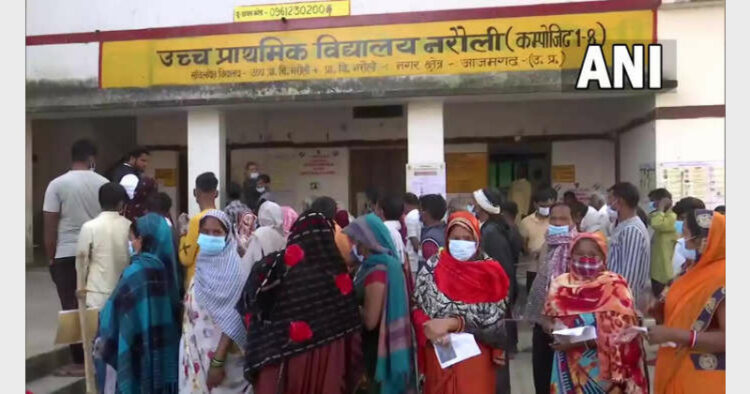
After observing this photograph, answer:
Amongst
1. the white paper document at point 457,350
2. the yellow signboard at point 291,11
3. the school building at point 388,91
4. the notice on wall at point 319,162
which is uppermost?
the yellow signboard at point 291,11

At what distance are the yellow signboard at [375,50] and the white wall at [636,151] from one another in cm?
114

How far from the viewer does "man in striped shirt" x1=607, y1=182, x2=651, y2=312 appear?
469 centimetres

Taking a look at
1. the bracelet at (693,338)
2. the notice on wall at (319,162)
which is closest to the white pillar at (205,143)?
the notice on wall at (319,162)

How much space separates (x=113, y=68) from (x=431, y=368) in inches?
311

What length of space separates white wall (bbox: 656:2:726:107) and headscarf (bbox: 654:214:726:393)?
6139 mm

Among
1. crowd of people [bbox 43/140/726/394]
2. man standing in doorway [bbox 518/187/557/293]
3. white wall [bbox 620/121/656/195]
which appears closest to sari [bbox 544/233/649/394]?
crowd of people [bbox 43/140/726/394]

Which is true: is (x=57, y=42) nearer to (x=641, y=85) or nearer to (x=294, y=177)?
(x=294, y=177)

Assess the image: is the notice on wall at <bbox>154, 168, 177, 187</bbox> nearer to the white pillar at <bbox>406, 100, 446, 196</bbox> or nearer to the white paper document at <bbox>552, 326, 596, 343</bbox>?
the white pillar at <bbox>406, 100, 446, 196</bbox>

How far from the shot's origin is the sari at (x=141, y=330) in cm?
423

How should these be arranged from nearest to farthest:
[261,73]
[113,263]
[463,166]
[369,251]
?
[369,251], [113,263], [261,73], [463,166]

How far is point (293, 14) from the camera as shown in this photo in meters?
9.82

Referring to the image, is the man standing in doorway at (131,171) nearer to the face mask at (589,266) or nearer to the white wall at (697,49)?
the face mask at (589,266)

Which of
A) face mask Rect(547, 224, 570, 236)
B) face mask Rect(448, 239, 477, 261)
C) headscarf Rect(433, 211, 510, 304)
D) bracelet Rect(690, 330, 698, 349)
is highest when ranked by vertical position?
face mask Rect(547, 224, 570, 236)

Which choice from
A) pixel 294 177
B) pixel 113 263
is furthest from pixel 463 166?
pixel 113 263
